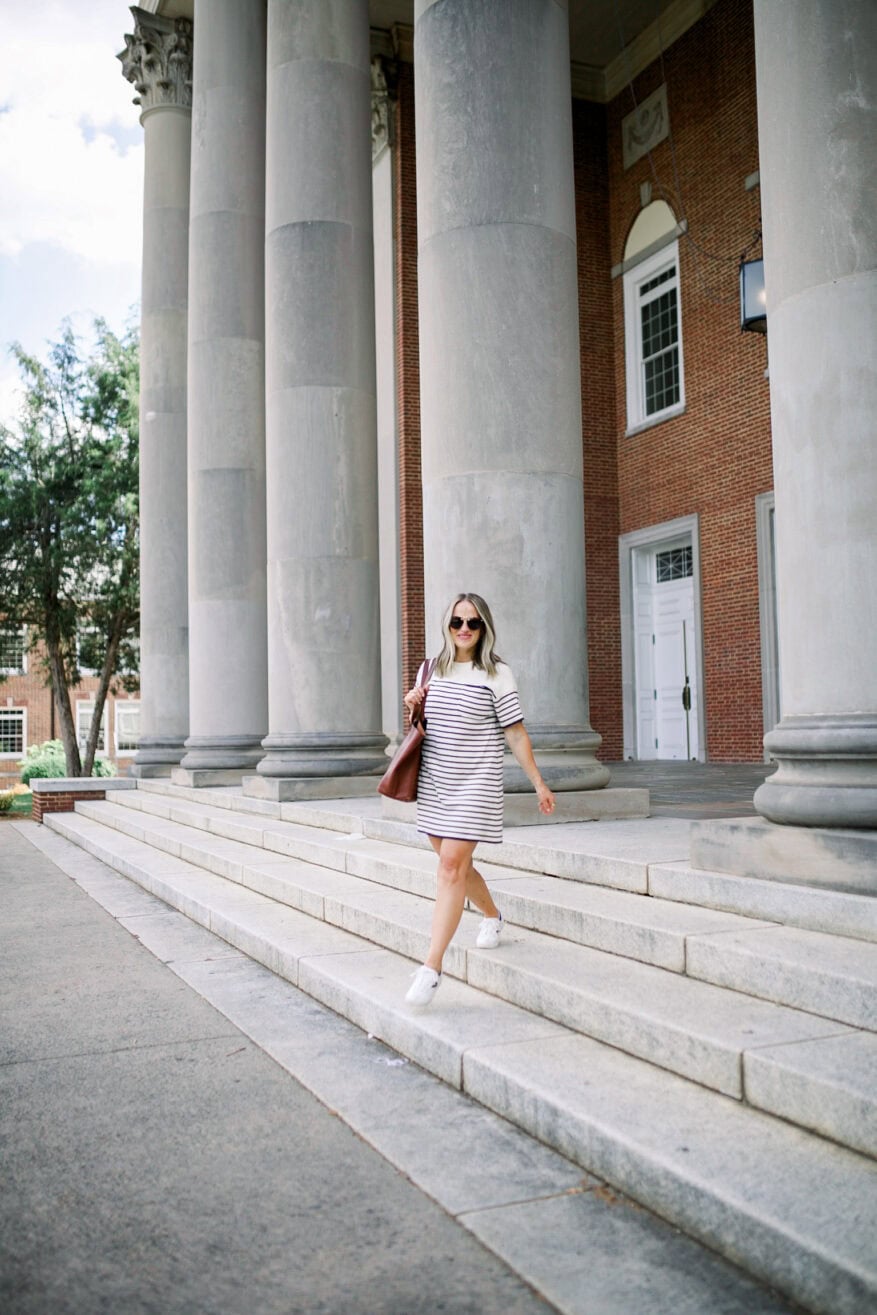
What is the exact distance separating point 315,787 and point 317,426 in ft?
12.9

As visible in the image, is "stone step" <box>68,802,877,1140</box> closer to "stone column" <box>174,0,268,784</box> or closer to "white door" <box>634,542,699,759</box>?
"stone column" <box>174,0,268,784</box>

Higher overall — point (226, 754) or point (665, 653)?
point (665, 653)

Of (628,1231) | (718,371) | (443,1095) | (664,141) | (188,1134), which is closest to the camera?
(628,1231)

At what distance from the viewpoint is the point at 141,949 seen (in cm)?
823

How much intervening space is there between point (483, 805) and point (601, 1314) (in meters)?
2.81

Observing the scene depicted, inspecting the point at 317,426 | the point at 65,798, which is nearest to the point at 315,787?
the point at 317,426

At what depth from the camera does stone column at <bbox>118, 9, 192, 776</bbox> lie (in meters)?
20.0

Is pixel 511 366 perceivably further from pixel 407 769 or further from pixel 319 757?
pixel 319 757

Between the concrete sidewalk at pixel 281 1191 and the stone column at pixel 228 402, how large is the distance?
33.0 feet

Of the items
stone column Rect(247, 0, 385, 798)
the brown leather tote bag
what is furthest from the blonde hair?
stone column Rect(247, 0, 385, 798)

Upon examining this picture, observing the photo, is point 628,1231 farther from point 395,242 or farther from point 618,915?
point 395,242

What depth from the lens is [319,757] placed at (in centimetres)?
1277

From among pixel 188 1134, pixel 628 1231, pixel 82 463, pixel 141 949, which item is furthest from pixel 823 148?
pixel 82 463

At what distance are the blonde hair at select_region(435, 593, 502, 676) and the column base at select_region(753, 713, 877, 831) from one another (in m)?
1.46
